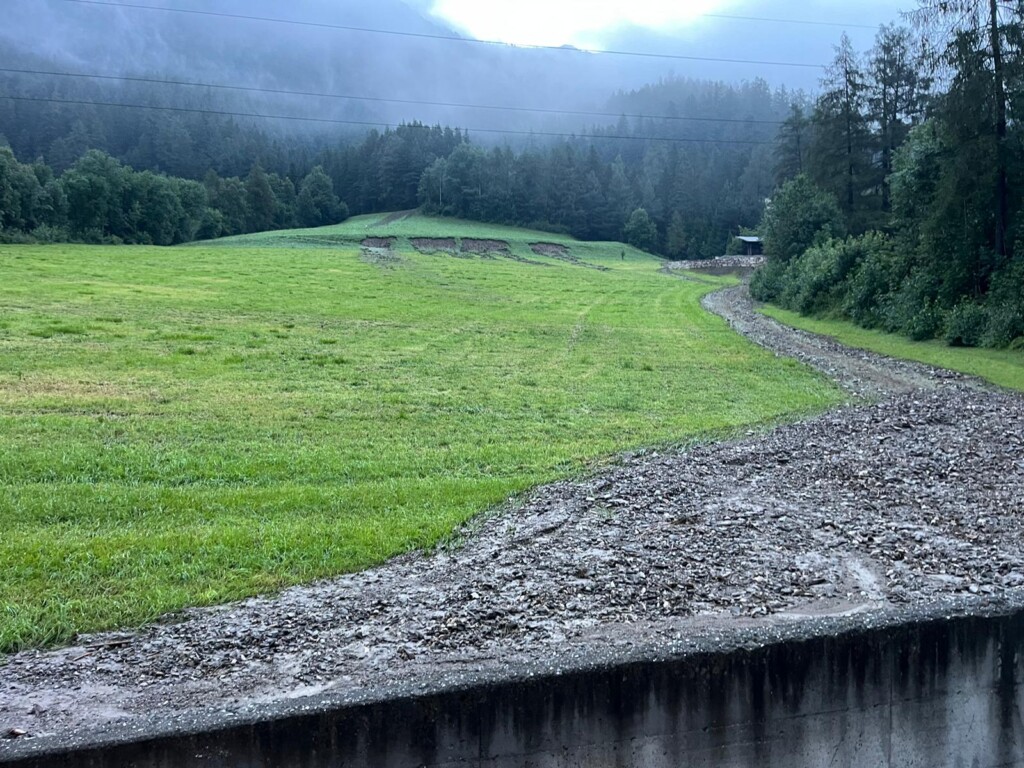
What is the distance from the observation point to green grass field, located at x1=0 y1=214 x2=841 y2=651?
8.52m

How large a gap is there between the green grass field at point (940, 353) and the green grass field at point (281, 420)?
14.3ft

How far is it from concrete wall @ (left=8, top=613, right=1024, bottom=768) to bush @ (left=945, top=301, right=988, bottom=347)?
2603 cm

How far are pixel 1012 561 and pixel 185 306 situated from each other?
3389 cm

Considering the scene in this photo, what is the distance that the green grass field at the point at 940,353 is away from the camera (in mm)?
23438

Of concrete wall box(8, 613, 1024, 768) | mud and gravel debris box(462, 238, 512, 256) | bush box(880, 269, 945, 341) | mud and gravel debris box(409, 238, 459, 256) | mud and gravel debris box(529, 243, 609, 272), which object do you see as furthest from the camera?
mud and gravel debris box(529, 243, 609, 272)

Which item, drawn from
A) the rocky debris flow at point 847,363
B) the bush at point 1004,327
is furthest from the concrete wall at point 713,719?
the bush at point 1004,327

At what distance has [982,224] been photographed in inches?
1277

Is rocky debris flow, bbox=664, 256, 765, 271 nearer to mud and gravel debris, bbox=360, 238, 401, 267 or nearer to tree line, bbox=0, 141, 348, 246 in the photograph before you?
mud and gravel debris, bbox=360, 238, 401, 267

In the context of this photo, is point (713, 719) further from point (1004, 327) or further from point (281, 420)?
point (1004, 327)

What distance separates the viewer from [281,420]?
53.1ft

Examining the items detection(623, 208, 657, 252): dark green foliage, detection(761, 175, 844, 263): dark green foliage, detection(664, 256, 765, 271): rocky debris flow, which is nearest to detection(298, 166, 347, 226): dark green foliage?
detection(623, 208, 657, 252): dark green foliage

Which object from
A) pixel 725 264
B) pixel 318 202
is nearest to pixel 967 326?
pixel 725 264

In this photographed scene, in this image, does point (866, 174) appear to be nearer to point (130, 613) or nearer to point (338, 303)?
point (338, 303)

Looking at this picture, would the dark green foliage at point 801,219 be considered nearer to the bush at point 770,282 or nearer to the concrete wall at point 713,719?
the bush at point 770,282
